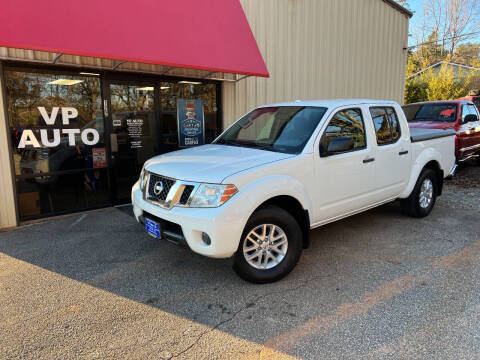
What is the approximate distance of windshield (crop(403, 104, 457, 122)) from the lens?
885 cm

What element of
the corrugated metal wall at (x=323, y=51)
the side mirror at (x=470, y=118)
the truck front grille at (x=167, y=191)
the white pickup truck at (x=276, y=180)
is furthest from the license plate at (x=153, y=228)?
the side mirror at (x=470, y=118)

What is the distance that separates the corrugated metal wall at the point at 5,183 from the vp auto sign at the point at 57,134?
235mm

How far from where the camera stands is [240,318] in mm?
3061

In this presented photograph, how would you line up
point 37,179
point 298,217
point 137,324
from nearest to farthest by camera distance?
point 137,324 < point 298,217 < point 37,179

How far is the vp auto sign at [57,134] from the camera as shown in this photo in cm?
552

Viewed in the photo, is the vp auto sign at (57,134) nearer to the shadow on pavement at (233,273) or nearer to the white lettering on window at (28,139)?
the white lettering on window at (28,139)

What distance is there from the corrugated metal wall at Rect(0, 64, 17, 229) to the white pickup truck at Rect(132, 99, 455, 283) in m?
2.53

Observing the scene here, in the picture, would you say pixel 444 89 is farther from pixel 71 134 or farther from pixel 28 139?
pixel 28 139

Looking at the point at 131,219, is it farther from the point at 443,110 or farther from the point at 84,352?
the point at 443,110

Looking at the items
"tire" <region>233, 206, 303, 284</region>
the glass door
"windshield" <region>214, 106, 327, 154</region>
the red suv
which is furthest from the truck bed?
the glass door

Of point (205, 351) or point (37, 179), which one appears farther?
point (37, 179)

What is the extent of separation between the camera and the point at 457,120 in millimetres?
8617

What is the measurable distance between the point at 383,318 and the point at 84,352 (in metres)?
2.40

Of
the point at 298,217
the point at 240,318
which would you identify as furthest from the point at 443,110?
the point at 240,318
